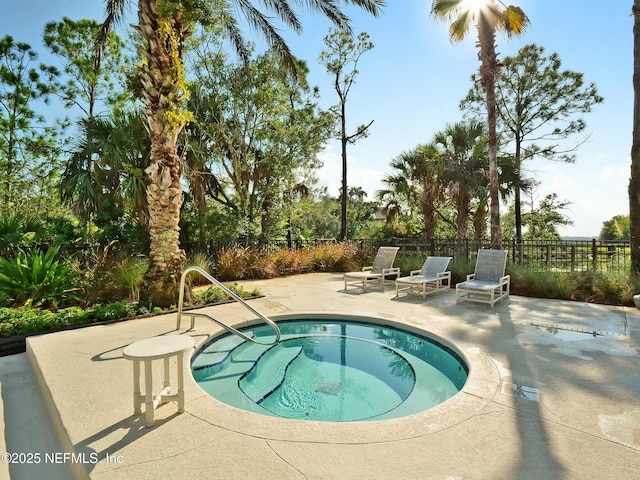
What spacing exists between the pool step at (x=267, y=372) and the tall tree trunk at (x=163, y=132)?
277 cm

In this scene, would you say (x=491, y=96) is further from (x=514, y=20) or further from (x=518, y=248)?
(x=518, y=248)

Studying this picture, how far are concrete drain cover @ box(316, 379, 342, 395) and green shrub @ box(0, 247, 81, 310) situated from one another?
523cm

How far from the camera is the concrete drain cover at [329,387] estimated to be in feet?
12.5

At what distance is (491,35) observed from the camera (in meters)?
9.84

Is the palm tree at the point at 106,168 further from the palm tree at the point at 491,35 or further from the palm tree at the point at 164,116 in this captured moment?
the palm tree at the point at 491,35

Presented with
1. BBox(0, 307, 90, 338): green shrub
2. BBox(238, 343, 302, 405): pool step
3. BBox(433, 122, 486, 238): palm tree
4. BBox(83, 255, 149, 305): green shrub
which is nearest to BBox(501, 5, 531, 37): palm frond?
BBox(433, 122, 486, 238): palm tree

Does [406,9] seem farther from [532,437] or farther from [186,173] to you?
[532,437]

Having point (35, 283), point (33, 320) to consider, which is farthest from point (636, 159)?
point (35, 283)

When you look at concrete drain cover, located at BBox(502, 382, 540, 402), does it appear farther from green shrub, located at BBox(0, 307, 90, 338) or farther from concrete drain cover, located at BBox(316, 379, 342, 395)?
green shrub, located at BBox(0, 307, 90, 338)

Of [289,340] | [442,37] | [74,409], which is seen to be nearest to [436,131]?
[442,37]

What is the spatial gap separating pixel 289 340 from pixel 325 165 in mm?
13024

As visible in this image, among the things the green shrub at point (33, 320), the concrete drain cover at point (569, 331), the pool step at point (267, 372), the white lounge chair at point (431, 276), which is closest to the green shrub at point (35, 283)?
the green shrub at point (33, 320)

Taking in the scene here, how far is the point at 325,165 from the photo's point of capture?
1722 centimetres

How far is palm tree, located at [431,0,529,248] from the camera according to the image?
9711 millimetres
